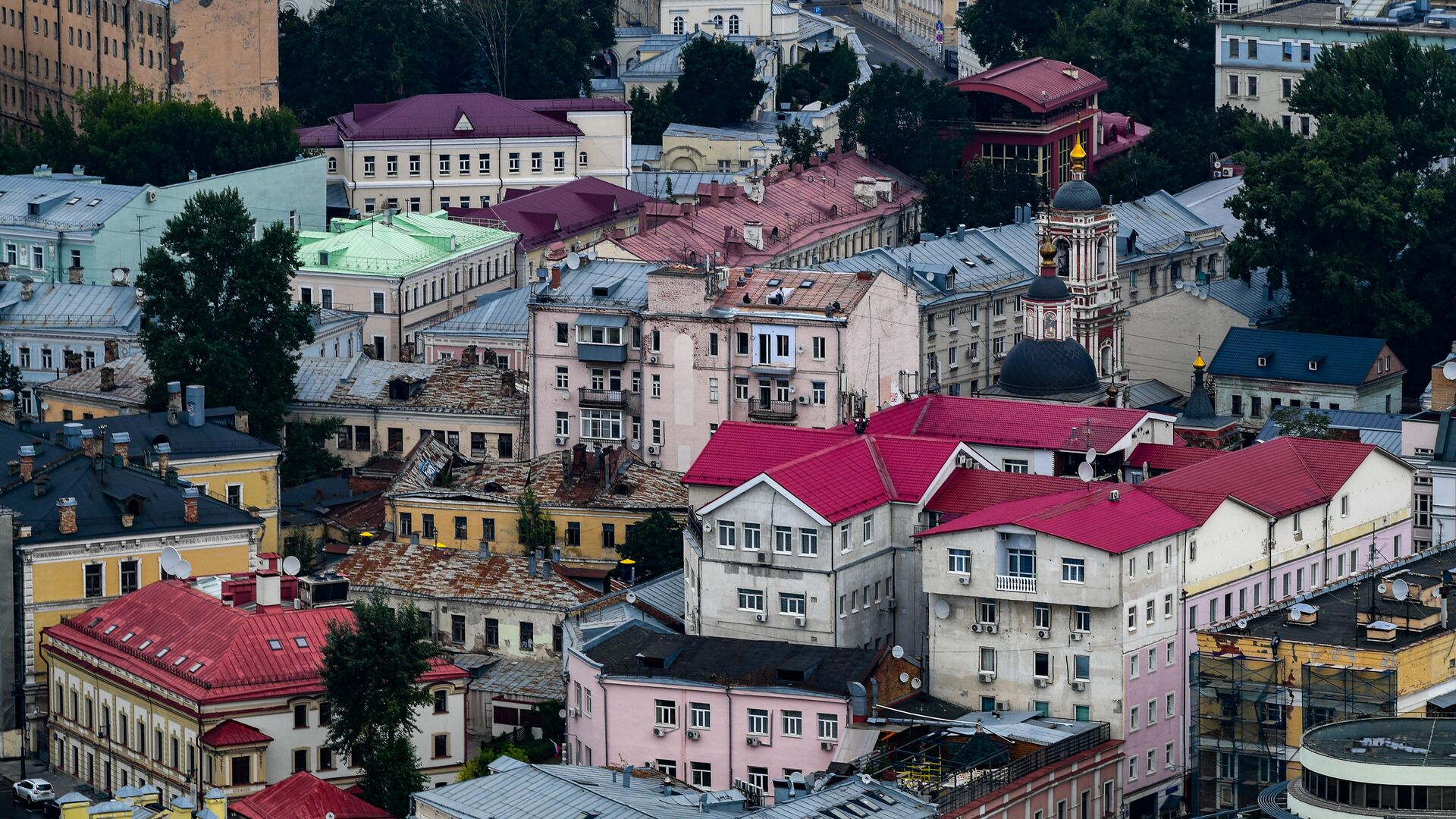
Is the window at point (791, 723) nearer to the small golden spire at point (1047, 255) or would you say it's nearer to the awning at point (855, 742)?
the awning at point (855, 742)

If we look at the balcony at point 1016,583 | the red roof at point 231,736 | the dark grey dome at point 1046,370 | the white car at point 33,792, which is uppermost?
the dark grey dome at point 1046,370

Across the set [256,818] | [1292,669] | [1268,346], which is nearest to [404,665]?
[256,818]

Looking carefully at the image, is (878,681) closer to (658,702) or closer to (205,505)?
(658,702)

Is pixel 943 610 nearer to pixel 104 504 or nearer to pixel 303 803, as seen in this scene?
pixel 303 803

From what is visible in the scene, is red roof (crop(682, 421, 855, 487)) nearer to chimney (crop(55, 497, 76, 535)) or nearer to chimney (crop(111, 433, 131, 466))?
chimney (crop(55, 497, 76, 535))

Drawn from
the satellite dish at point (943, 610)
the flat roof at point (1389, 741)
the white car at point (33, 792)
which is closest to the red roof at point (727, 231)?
the satellite dish at point (943, 610)

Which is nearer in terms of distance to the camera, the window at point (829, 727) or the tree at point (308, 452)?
the window at point (829, 727)

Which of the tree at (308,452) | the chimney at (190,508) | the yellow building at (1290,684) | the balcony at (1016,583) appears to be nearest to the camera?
the yellow building at (1290,684)

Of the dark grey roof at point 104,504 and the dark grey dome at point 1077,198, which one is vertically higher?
the dark grey dome at point 1077,198

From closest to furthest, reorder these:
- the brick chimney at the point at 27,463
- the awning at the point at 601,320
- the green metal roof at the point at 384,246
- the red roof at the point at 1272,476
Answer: the red roof at the point at 1272,476 < the brick chimney at the point at 27,463 < the awning at the point at 601,320 < the green metal roof at the point at 384,246
